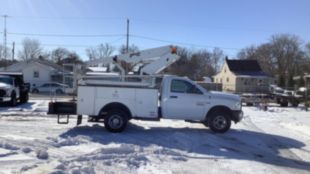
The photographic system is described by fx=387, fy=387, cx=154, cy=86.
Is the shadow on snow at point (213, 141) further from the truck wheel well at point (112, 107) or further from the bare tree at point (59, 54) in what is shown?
the bare tree at point (59, 54)

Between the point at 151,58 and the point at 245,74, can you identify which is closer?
the point at 151,58

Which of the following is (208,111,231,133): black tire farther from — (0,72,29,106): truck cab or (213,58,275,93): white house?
(213,58,275,93): white house

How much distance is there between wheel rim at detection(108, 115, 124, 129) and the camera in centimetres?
1277

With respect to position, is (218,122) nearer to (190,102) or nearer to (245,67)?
(190,102)

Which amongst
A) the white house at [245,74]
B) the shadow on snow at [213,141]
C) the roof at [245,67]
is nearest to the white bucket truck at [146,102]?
the shadow on snow at [213,141]

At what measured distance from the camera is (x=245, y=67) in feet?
243

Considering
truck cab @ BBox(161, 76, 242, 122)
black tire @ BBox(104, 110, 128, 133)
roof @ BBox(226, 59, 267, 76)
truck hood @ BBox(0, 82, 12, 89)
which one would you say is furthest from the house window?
truck cab @ BBox(161, 76, 242, 122)

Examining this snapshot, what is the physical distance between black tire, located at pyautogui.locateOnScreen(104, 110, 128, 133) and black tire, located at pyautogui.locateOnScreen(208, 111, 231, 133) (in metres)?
2.99

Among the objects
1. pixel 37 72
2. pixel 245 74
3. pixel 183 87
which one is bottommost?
pixel 183 87

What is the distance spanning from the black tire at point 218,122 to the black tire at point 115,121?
2989 mm

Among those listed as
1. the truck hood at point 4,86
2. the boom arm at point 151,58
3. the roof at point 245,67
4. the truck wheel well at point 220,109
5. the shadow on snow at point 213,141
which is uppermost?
the roof at point 245,67

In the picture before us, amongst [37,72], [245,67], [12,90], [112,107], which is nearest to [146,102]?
[112,107]

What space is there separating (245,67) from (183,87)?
207ft

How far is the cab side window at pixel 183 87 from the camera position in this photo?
13329 millimetres
